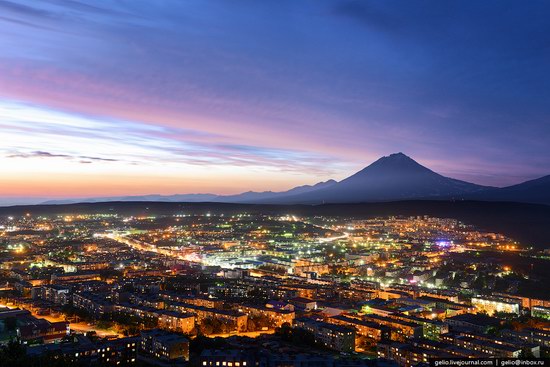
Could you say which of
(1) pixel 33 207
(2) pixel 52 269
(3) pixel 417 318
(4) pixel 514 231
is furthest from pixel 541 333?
(1) pixel 33 207

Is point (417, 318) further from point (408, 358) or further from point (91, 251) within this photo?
point (91, 251)

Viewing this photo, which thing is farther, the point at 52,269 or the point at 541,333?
the point at 52,269

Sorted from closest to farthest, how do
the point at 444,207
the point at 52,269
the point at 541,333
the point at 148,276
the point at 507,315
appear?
the point at 541,333, the point at 507,315, the point at 148,276, the point at 52,269, the point at 444,207

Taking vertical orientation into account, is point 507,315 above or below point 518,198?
below

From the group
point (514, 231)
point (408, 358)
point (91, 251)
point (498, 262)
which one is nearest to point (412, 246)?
point (498, 262)

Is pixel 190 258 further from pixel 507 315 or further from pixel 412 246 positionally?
pixel 507 315

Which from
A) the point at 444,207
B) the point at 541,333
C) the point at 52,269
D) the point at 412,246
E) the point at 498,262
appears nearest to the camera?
the point at 541,333
